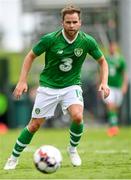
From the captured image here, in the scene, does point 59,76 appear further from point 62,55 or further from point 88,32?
point 88,32

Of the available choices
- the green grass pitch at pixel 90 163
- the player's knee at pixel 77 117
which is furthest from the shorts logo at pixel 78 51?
the green grass pitch at pixel 90 163

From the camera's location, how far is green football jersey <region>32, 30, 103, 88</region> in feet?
36.6

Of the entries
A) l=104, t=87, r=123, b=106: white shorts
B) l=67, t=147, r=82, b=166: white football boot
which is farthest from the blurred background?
l=67, t=147, r=82, b=166: white football boot

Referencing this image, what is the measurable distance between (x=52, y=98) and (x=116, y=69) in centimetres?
1047

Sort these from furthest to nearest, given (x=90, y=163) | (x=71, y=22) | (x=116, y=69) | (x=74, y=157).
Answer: (x=116, y=69), (x=90, y=163), (x=74, y=157), (x=71, y=22)

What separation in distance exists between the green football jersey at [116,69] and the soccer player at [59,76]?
9.83 meters

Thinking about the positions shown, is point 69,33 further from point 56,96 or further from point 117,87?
point 117,87

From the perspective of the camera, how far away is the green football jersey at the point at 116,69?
21.2m

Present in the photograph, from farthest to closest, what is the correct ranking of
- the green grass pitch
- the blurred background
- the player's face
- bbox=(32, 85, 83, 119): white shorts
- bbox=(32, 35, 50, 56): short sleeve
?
the blurred background → bbox=(32, 85, 83, 119): white shorts → bbox=(32, 35, 50, 56): short sleeve → the player's face → the green grass pitch

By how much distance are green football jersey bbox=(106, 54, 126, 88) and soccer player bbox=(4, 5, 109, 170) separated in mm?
9829

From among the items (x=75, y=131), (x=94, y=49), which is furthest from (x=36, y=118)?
(x=94, y=49)

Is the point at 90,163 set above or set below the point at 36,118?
below

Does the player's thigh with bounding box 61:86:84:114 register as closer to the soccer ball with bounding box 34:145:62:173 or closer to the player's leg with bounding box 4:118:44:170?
the player's leg with bounding box 4:118:44:170

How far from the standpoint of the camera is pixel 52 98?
11.3 meters
